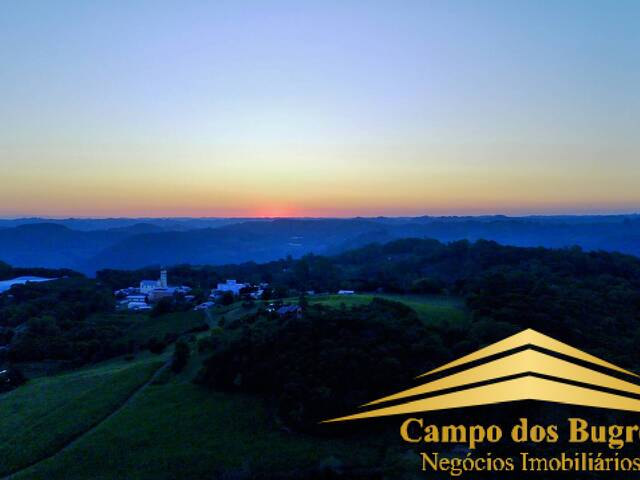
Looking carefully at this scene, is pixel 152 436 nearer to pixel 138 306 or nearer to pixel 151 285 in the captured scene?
pixel 138 306

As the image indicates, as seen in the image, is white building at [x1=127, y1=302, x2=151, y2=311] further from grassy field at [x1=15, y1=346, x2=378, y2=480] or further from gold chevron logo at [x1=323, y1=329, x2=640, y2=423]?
gold chevron logo at [x1=323, y1=329, x2=640, y2=423]

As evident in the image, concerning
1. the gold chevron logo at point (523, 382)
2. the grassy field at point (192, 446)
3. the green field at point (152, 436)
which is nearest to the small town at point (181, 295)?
the green field at point (152, 436)

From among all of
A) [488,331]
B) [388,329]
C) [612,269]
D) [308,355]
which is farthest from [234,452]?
[612,269]

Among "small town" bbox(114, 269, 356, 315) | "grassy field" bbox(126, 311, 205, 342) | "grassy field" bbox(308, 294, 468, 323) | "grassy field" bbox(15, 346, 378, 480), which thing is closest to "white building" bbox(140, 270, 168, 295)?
"small town" bbox(114, 269, 356, 315)

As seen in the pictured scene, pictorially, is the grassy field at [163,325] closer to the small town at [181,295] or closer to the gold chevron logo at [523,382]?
the small town at [181,295]

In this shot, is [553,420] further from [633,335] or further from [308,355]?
[633,335]

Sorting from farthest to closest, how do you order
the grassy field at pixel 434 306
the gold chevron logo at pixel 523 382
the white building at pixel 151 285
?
the white building at pixel 151 285 → the grassy field at pixel 434 306 → the gold chevron logo at pixel 523 382
